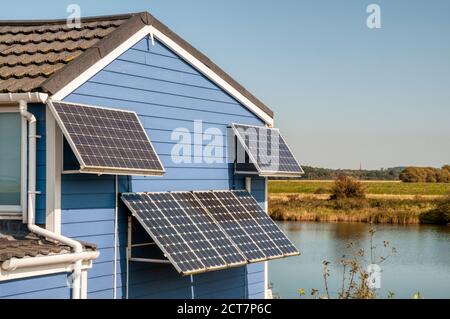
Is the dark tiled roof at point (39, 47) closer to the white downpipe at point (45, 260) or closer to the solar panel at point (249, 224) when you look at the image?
the white downpipe at point (45, 260)

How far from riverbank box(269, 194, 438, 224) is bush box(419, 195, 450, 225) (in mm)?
417

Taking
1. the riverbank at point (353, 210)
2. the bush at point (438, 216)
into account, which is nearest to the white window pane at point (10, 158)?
the riverbank at point (353, 210)

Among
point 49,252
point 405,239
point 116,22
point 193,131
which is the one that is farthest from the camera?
point 405,239

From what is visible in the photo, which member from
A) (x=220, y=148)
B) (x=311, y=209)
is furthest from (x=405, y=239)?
(x=220, y=148)

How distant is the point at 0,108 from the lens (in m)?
9.52

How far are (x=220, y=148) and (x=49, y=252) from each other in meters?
4.46

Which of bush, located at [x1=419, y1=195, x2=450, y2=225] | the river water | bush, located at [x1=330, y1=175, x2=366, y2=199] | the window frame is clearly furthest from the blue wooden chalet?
bush, located at [x1=330, y1=175, x2=366, y2=199]

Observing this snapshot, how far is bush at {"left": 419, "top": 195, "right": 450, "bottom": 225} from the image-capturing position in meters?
44.4

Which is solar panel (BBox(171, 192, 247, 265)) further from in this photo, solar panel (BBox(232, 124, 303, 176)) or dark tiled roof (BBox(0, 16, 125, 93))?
dark tiled roof (BBox(0, 16, 125, 93))

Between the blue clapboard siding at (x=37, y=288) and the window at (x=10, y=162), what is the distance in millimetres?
1162

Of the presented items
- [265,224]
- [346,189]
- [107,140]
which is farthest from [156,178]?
[346,189]

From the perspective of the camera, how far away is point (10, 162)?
9.52 meters

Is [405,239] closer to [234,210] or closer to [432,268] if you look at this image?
[432,268]

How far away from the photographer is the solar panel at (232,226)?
36.3 ft
